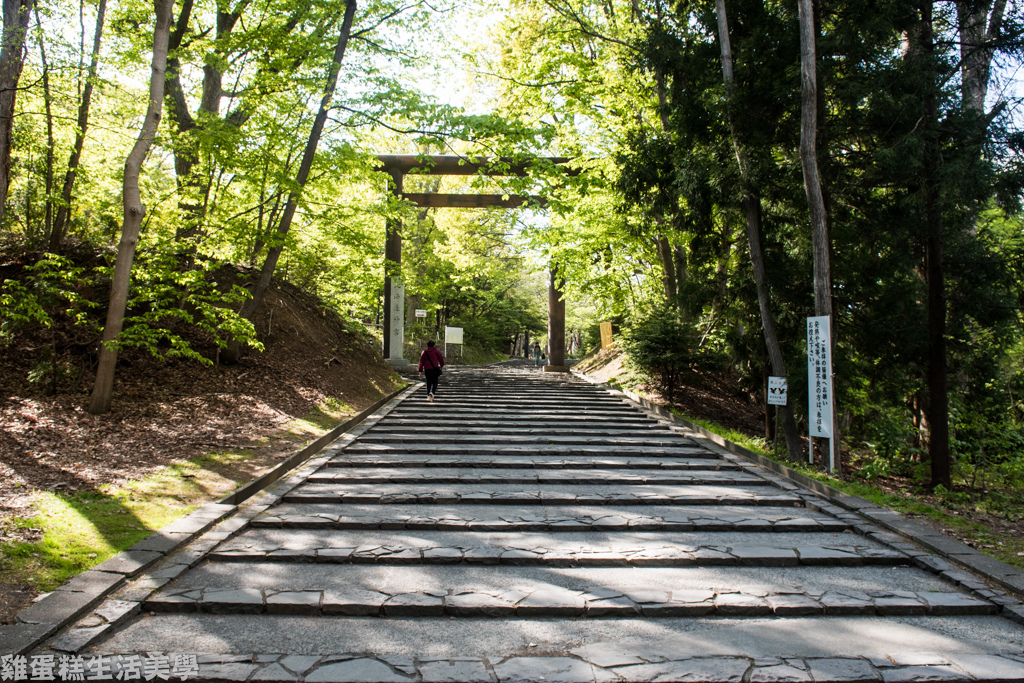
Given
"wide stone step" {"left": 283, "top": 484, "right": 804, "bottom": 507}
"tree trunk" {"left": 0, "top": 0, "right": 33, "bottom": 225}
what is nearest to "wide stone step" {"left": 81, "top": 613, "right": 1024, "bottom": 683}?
"wide stone step" {"left": 283, "top": 484, "right": 804, "bottom": 507}

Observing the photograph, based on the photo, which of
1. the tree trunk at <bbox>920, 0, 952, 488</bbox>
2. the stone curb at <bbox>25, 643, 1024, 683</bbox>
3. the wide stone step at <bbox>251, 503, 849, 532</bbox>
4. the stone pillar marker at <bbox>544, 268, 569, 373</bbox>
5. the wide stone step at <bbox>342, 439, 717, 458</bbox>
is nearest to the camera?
the stone curb at <bbox>25, 643, 1024, 683</bbox>

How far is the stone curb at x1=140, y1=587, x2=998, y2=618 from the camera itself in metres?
4.22

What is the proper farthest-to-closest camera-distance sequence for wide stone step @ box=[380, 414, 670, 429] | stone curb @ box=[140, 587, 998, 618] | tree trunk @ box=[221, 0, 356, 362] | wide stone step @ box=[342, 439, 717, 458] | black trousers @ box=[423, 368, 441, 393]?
black trousers @ box=[423, 368, 441, 393] < wide stone step @ box=[380, 414, 670, 429] < tree trunk @ box=[221, 0, 356, 362] < wide stone step @ box=[342, 439, 717, 458] < stone curb @ box=[140, 587, 998, 618]

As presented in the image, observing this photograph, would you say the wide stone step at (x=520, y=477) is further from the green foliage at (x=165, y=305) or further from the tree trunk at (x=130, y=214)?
the tree trunk at (x=130, y=214)

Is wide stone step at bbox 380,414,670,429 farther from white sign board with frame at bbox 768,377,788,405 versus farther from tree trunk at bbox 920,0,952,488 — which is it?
tree trunk at bbox 920,0,952,488

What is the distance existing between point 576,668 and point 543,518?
2862 millimetres

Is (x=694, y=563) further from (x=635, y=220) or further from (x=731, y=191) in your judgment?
(x=635, y=220)

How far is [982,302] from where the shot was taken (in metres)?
8.73

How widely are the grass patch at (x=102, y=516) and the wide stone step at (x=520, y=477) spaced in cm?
123

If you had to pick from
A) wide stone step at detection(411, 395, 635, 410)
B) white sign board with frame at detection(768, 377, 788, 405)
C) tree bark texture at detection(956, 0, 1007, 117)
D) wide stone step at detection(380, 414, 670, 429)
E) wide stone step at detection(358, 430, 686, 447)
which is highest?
tree bark texture at detection(956, 0, 1007, 117)

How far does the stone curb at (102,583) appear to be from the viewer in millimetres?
3561

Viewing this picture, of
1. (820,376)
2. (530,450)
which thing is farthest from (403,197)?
(820,376)

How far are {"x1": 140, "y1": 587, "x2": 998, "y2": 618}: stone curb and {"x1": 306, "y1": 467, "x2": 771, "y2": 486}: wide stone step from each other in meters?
3.35

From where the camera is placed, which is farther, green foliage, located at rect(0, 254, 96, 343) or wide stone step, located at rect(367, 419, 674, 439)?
wide stone step, located at rect(367, 419, 674, 439)
